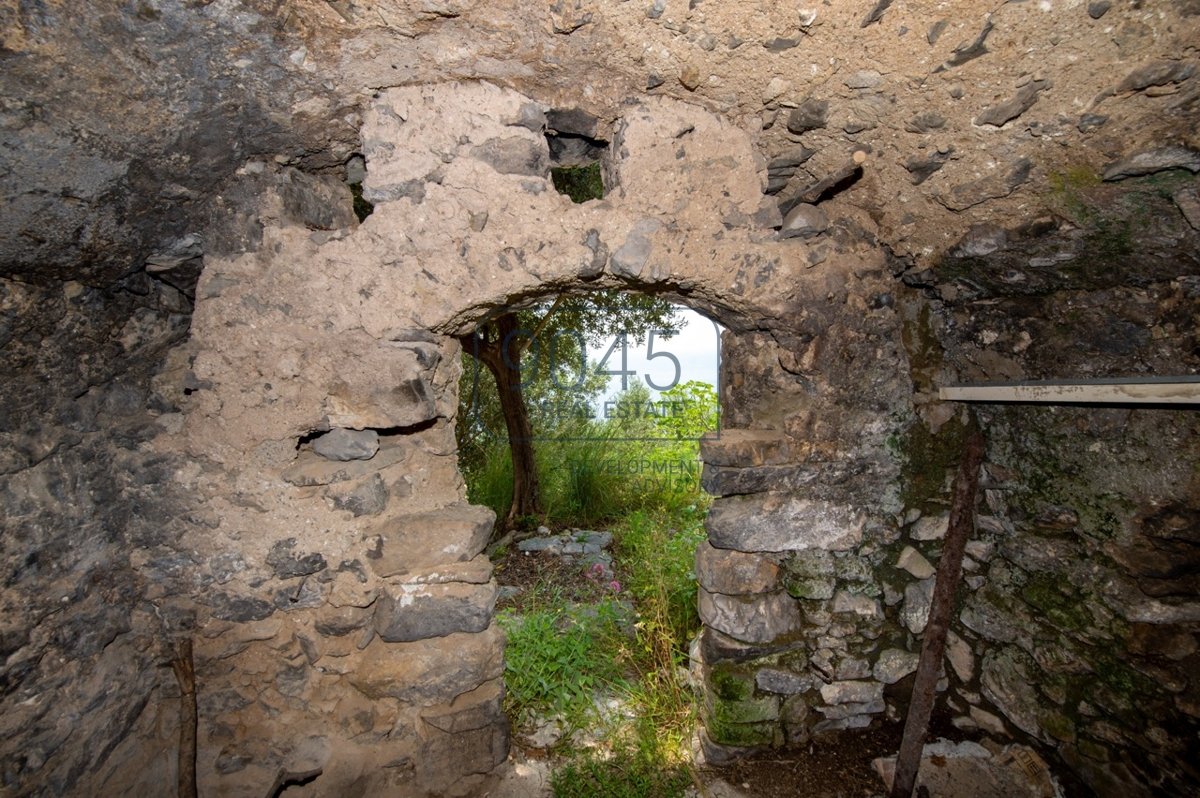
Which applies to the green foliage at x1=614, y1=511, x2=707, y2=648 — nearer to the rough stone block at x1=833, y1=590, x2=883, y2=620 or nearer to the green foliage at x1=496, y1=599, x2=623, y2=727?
the green foliage at x1=496, y1=599, x2=623, y2=727

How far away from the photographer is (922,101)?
4.83 ft

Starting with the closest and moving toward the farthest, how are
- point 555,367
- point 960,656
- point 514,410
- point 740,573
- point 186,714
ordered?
point 186,714
point 740,573
point 960,656
point 514,410
point 555,367

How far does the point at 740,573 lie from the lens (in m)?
2.06

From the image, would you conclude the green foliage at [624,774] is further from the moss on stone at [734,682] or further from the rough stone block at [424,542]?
the rough stone block at [424,542]

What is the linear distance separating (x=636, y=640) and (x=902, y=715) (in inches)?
54.2

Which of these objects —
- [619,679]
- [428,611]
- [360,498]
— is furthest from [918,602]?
[360,498]

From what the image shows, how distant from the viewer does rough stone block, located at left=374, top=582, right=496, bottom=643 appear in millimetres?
1813

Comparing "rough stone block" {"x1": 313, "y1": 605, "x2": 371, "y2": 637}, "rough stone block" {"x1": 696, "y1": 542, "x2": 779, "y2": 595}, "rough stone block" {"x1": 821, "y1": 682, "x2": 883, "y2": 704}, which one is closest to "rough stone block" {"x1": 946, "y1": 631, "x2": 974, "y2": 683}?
"rough stone block" {"x1": 821, "y1": 682, "x2": 883, "y2": 704}

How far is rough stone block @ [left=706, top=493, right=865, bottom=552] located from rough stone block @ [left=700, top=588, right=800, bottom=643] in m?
0.21

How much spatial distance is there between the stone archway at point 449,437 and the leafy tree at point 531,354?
3.36 meters

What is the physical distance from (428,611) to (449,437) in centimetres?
60

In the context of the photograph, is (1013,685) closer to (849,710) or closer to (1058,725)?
(1058,725)

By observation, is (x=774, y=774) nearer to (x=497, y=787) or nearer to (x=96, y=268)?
(x=497, y=787)

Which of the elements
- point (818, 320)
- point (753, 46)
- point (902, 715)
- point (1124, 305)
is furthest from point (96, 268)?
point (902, 715)
